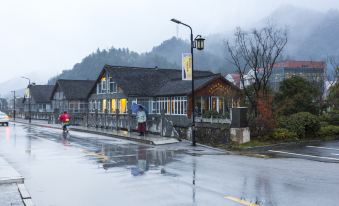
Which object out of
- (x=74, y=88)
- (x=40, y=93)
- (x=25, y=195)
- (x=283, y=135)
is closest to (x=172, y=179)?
(x=25, y=195)

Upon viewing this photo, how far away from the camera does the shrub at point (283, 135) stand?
864 inches

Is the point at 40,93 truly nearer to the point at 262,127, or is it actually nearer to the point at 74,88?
the point at 74,88

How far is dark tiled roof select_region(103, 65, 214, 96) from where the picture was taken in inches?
1782

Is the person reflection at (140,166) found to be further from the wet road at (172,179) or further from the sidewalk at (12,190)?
the sidewalk at (12,190)

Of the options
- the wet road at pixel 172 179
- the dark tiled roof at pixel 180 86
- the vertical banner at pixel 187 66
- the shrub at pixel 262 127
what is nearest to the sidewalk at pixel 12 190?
the wet road at pixel 172 179

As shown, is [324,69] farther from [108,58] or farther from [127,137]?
[108,58]

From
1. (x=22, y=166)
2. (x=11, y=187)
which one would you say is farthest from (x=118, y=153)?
(x=11, y=187)

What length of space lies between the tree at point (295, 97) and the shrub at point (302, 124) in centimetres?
629

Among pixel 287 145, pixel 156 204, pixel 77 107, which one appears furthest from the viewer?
pixel 77 107

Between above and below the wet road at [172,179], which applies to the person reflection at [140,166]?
above

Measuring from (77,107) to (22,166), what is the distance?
55.9m

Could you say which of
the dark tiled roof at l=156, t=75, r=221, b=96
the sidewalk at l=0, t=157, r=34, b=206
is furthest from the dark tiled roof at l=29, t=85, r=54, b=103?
the sidewalk at l=0, t=157, r=34, b=206

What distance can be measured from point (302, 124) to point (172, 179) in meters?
14.3

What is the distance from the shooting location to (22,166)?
14.0 metres
